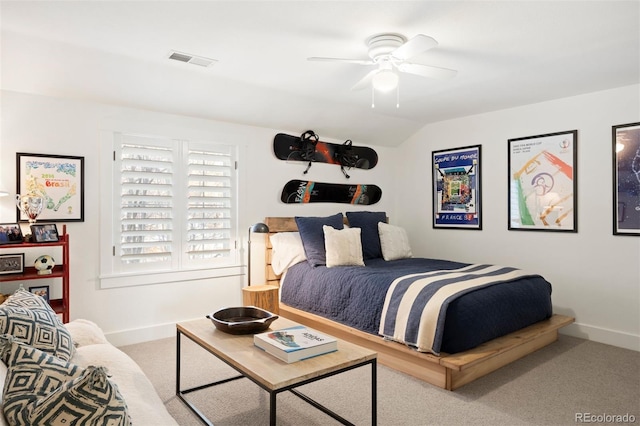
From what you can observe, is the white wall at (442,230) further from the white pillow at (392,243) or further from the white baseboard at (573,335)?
the white pillow at (392,243)

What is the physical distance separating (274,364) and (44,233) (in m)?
2.19

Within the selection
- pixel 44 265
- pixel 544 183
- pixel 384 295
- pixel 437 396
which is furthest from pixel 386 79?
pixel 44 265

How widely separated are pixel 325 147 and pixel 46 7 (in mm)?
3166

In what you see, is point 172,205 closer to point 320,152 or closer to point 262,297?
point 262,297

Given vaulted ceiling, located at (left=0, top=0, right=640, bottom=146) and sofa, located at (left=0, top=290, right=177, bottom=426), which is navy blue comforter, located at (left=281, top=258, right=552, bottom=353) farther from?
sofa, located at (left=0, top=290, right=177, bottom=426)

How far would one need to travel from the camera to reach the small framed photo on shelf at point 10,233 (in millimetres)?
2908

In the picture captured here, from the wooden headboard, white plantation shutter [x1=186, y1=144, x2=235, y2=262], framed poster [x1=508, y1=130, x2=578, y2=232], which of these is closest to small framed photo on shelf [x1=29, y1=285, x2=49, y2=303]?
white plantation shutter [x1=186, y1=144, x2=235, y2=262]

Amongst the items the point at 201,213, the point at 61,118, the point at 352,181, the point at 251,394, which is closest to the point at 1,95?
the point at 61,118

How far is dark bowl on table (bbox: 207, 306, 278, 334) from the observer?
2352mm

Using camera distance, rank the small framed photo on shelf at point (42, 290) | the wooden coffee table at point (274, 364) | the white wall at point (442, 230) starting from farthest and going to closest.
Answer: the white wall at point (442, 230) < the small framed photo on shelf at point (42, 290) < the wooden coffee table at point (274, 364)

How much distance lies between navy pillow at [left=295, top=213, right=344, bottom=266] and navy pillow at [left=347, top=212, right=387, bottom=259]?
0.31m

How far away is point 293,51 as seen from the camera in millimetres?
2918

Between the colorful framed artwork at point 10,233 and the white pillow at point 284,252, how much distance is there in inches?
85.2
